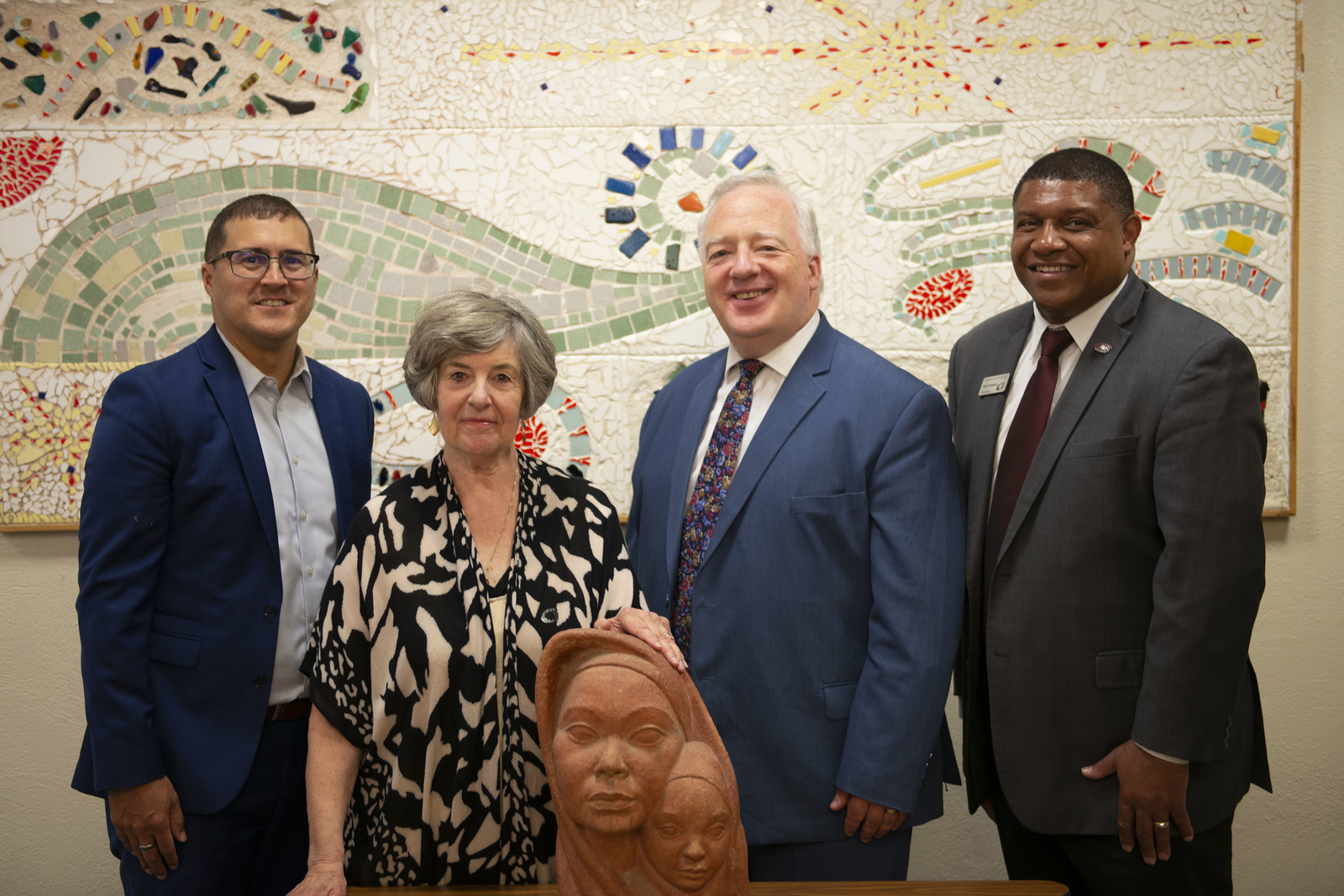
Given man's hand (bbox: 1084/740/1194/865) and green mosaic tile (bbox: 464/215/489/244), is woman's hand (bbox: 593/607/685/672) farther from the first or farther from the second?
green mosaic tile (bbox: 464/215/489/244)

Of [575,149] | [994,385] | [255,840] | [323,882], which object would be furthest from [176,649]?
[994,385]

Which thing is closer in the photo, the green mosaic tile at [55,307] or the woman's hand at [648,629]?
the woman's hand at [648,629]

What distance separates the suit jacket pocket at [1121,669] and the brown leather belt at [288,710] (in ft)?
5.28

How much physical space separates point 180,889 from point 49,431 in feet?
4.95

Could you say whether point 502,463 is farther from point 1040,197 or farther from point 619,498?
point 1040,197

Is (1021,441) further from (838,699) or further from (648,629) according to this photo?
(648,629)

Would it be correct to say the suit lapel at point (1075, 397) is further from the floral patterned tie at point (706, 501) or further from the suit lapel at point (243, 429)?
the suit lapel at point (243, 429)

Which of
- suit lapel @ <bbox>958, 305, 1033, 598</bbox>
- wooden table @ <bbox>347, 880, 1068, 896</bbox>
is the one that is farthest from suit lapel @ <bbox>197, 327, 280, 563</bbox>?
suit lapel @ <bbox>958, 305, 1033, 598</bbox>

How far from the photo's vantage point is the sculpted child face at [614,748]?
1.15m

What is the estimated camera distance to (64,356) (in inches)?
98.4

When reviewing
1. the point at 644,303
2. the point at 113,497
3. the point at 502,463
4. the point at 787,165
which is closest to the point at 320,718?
the point at 502,463

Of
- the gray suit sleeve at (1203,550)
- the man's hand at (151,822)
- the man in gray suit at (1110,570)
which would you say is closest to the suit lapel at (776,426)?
the man in gray suit at (1110,570)

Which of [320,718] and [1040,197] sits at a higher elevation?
[1040,197]

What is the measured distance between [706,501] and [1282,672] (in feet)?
6.74
